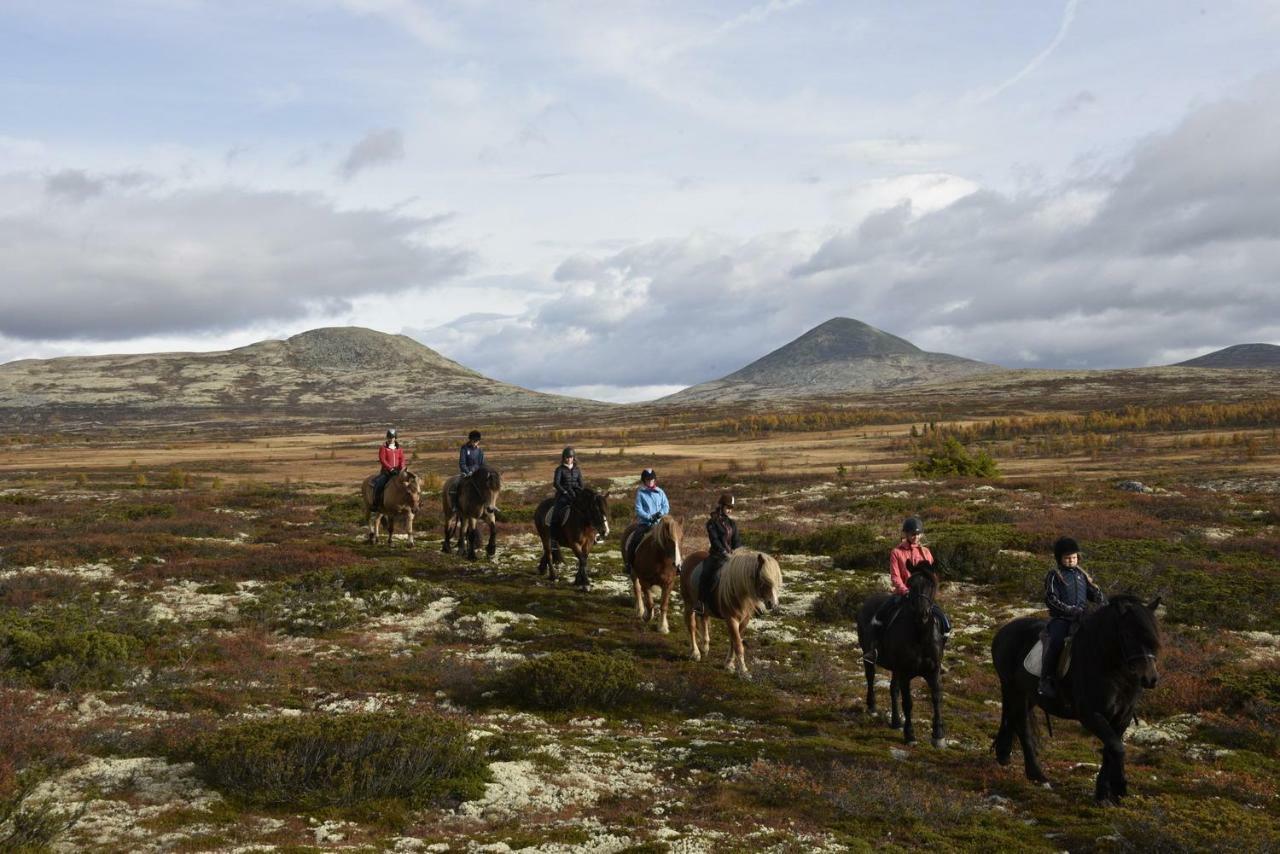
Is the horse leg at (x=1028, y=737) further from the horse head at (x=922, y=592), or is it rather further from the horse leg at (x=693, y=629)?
the horse leg at (x=693, y=629)

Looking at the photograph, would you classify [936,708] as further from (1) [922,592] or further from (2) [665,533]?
(2) [665,533]

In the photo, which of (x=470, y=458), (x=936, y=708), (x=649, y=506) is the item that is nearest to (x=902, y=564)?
(x=936, y=708)

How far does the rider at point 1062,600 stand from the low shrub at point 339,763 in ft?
21.7

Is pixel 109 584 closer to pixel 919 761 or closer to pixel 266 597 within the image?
pixel 266 597

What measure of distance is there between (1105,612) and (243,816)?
9.30 meters

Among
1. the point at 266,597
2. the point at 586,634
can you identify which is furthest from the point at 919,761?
the point at 266,597

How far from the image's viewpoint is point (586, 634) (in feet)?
52.3

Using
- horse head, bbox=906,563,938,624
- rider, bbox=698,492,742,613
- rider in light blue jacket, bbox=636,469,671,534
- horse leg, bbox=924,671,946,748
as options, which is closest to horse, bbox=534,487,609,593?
rider in light blue jacket, bbox=636,469,671,534

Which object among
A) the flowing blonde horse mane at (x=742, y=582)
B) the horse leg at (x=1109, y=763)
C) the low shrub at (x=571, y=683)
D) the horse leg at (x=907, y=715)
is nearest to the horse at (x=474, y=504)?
the low shrub at (x=571, y=683)

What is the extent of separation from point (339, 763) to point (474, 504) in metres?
13.8

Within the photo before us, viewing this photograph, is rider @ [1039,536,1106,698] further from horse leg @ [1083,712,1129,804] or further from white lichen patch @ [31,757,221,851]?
white lichen patch @ [31,757,221,851]

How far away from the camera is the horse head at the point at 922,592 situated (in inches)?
403

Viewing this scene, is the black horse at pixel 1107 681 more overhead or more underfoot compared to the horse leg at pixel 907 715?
more overhead

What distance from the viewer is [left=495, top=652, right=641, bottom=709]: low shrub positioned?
38.9 feet
